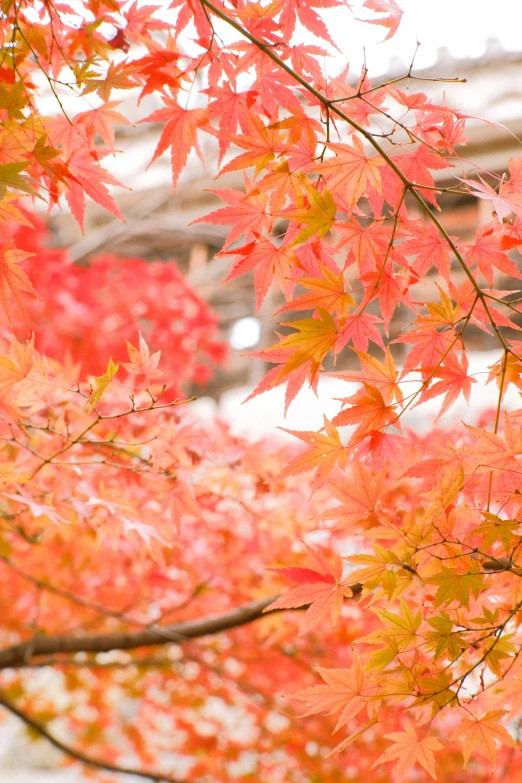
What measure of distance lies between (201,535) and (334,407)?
488 centimetres

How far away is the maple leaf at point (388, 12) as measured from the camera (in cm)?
108

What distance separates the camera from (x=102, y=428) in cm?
209

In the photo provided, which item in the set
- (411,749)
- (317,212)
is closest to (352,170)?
(317,212)

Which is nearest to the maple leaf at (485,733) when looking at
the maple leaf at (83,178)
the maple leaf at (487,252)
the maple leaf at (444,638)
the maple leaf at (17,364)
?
the maple leaf at (444,638)

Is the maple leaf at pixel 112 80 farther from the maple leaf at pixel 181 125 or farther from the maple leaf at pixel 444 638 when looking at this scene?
the maple leaf at pixel 444 638

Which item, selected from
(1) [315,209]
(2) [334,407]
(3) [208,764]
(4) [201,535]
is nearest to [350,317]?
(1) [315,209]

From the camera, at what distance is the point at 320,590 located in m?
1.04

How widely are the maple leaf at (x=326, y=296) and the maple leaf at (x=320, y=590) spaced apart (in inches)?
14.9

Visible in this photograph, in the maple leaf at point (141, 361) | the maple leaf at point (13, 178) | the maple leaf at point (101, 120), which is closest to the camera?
the maple leaf at point (13, 178)

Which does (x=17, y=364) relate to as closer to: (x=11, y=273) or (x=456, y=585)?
(x=11, y=273)

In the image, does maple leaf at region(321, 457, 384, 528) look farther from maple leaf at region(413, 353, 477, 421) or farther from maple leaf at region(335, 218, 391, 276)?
maple leaf at region(335, 218, 391, 276)

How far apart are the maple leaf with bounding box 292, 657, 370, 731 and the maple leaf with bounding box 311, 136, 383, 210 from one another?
29.1 inches

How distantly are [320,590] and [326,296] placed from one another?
458 mm

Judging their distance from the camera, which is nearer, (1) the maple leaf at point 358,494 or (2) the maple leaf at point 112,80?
(1) the maple leaf at point 358,494
